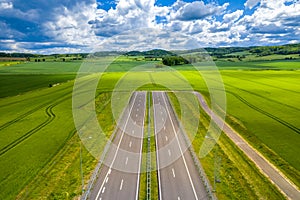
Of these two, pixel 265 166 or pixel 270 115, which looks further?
pixel 270 115

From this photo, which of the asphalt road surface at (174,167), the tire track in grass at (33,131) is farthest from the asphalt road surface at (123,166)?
the tire track in grass at (33,131)

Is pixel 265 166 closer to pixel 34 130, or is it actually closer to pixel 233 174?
pixel 233 174

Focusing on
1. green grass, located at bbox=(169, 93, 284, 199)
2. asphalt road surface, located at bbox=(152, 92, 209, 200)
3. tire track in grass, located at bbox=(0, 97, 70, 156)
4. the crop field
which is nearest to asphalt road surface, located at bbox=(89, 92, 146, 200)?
the crop field

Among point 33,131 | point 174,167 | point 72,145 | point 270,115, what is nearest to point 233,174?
point 174,167

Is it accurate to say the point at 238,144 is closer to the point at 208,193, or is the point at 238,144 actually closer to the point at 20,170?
the point at 208,193

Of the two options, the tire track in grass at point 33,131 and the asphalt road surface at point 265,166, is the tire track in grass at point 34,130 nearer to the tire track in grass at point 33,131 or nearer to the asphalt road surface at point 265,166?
the tire track in grass at point 33,131

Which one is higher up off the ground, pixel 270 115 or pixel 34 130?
pixel 34 130

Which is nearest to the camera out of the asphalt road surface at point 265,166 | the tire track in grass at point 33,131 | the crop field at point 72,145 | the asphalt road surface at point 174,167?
the asphalt road surface at point 174,167
